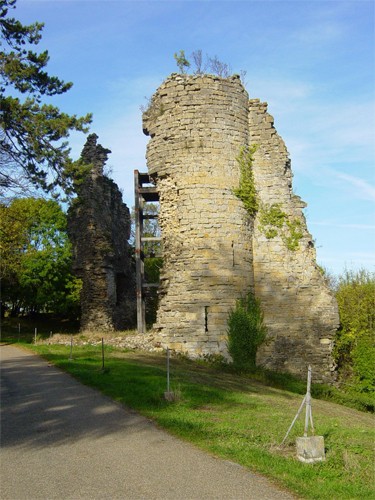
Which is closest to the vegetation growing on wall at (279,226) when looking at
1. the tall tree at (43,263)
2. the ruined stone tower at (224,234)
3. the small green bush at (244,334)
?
the ruined stone tower at (224,234)

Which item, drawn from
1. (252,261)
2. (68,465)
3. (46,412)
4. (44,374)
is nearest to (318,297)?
(252,261)

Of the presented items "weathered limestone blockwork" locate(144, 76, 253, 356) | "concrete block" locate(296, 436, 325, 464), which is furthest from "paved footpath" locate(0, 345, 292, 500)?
"weathered limestone blockwork" locate(144, 76, 253, 356)

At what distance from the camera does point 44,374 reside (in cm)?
1445

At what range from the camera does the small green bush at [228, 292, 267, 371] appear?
60.7ft

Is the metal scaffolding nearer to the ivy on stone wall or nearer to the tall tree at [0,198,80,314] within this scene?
the ivy on stone wall

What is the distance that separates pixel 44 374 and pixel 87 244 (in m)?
16.2

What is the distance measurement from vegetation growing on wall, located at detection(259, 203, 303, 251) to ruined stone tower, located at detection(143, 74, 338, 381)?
1.5 inches

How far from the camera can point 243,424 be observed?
28.2ft

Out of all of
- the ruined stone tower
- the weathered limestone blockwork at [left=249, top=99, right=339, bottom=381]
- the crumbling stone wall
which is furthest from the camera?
the crumbling stone wall

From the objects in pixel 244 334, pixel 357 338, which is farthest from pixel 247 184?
pixel 357 338

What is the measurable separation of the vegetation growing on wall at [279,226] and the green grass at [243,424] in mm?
6579

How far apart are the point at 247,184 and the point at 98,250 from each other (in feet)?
41.2

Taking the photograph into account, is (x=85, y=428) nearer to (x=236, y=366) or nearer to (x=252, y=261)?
(x=236, y=366)

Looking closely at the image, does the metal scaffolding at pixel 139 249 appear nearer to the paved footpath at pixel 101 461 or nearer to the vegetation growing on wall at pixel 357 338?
the vegetation growing on wall at pixel 357 338
